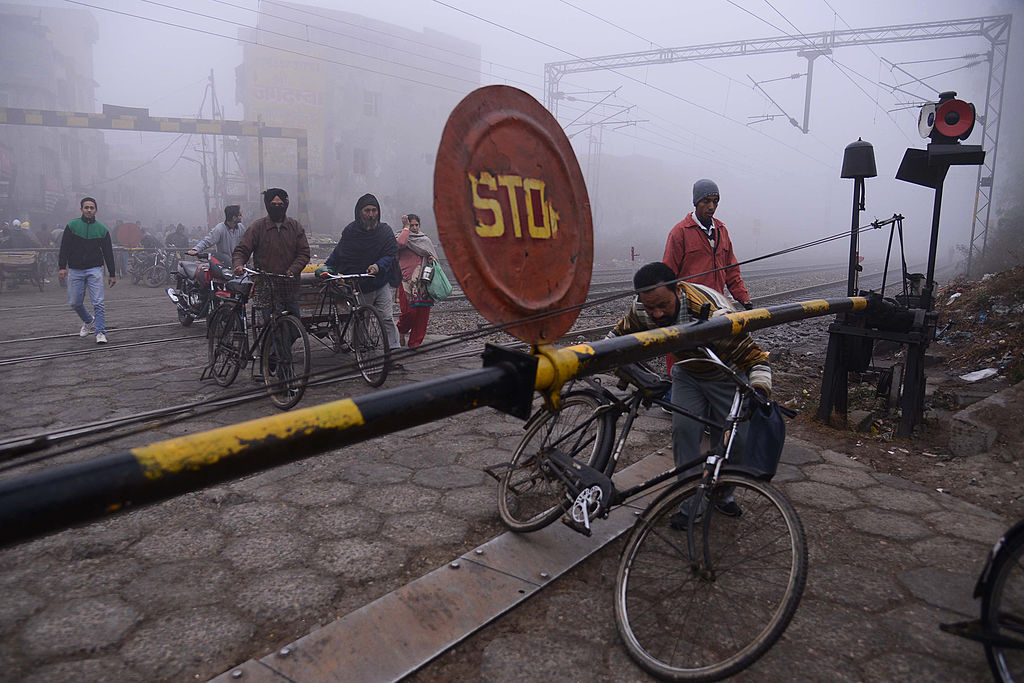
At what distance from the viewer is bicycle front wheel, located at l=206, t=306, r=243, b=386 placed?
5.66 metres

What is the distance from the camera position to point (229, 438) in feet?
4.02

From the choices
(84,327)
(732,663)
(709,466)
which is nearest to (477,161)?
(709,466)

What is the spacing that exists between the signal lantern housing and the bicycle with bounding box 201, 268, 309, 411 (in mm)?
4945

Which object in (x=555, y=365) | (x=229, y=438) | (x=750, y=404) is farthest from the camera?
(x=750, y=404)

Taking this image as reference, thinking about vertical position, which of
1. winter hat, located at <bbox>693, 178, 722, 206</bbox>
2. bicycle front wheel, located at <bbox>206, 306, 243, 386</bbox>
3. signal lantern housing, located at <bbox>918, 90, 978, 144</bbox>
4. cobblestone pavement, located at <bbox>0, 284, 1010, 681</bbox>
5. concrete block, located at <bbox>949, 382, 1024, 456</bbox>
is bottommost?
cobblestone pavement, located at <bbox>0, 284, 1010, 681</bbox>

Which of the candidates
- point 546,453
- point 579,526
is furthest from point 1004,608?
point 546,453

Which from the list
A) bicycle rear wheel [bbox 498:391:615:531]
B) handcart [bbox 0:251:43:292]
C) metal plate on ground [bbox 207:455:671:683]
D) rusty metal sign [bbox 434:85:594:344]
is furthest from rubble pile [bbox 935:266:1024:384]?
handcart [bbox 0:251:43:292]

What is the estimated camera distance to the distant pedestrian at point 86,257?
757cm

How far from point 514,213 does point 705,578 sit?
1479 mm

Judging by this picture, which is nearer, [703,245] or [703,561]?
[703,561]

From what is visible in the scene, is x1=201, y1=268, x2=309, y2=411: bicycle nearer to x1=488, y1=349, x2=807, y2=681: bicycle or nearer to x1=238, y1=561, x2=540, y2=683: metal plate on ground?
x1=238, y1=561, x2=540, y2=683: metal plate on ground

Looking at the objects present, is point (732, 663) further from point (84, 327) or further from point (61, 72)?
point (61, 72)

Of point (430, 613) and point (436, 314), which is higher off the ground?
point (436, 314)

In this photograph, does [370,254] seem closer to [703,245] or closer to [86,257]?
[703,245]
